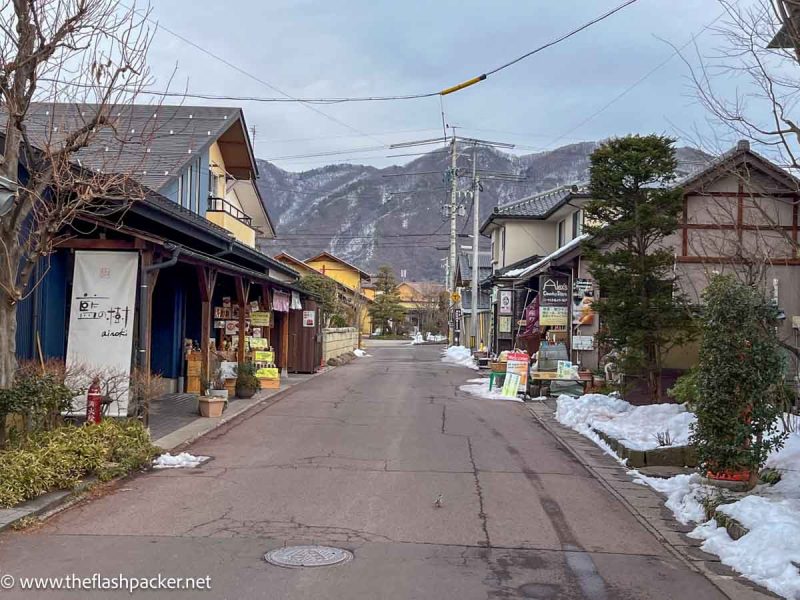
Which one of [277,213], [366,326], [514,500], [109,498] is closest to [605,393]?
[514,500]

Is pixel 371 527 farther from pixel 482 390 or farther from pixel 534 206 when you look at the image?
pixel 534 206

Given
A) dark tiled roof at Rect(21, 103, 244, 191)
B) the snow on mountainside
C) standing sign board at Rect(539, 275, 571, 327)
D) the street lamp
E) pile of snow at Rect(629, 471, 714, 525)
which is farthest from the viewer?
the snow on mountainside

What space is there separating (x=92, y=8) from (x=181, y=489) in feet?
18.3

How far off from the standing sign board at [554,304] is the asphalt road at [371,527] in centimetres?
990

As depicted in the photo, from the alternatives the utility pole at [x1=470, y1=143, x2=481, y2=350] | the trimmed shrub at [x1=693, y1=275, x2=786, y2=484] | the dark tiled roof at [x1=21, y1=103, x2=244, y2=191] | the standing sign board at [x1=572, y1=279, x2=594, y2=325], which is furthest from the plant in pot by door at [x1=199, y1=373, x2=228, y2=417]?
the utility pole at [x1=470, y1=143, x2=481, y2=350]

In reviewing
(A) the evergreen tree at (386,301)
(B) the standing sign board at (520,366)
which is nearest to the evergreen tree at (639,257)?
(B) the standing sign board at (520,366)

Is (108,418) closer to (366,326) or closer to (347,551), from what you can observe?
(347,551)

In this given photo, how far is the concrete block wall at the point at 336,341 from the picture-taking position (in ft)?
106

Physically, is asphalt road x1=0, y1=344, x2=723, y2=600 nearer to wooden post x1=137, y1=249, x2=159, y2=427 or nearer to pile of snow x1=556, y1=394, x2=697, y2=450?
wooden post x1=137, y1=249, x2=159, y2=427

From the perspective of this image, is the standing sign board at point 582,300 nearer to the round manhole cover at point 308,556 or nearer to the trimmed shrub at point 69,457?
the trimmed shrub at point 69,457

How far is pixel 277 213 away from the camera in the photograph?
134750 mm

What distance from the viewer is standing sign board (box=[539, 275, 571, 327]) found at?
73.2ft

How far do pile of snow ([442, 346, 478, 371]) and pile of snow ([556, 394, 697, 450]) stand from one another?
17558mm

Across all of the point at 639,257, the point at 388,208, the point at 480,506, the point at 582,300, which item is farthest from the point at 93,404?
the point at 388,208
